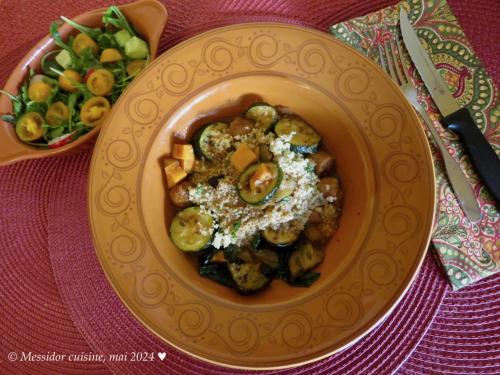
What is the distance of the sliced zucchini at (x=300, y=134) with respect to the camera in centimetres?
108

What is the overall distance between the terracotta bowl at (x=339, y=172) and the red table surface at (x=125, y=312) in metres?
0.18

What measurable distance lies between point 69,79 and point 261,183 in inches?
28.0

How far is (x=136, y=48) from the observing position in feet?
4.18

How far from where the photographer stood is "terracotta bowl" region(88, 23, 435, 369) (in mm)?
905

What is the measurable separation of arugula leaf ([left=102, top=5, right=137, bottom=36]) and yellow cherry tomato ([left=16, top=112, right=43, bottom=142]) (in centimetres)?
36

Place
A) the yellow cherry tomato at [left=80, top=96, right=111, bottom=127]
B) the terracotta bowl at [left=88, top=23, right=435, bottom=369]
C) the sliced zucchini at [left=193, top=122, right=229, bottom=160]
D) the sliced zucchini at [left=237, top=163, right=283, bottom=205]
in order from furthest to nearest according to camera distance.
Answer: the yellow cherry tomato at [left=80, top=96, right=111, bottom=127], the sliced zucchini at [left=193, top=122, right=229, bottom=160], the sliced zucchini at [left=237, top=163, right=283, bottom=205], the terracotta bowl at [left=88, top=23, right=435, bottom=369]

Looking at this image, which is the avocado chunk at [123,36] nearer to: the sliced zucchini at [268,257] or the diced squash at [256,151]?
the diced squash at [256,151]

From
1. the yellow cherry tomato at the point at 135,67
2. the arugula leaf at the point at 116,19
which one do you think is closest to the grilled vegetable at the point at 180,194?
the yellow cherry tomato at the point at 135,67

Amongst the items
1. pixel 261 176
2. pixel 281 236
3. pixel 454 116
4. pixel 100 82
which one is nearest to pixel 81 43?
pixel 100 82

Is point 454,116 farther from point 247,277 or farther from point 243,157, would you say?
point 247,277

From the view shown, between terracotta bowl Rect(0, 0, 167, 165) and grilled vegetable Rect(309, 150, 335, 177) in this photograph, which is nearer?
grilled vegetable Rect(309, 150, 335, 177)

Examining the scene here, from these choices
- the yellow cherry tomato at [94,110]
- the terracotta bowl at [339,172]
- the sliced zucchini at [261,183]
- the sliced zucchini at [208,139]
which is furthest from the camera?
the yellow cherry tomato at [94,110]

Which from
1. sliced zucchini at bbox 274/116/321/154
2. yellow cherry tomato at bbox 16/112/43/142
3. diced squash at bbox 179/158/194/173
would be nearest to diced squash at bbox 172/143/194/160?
diced squash at bbox 179/158/194/173

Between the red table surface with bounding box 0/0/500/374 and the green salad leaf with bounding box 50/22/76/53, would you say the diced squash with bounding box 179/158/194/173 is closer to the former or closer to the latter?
the red table surface with bounding box 0/0/500/374
